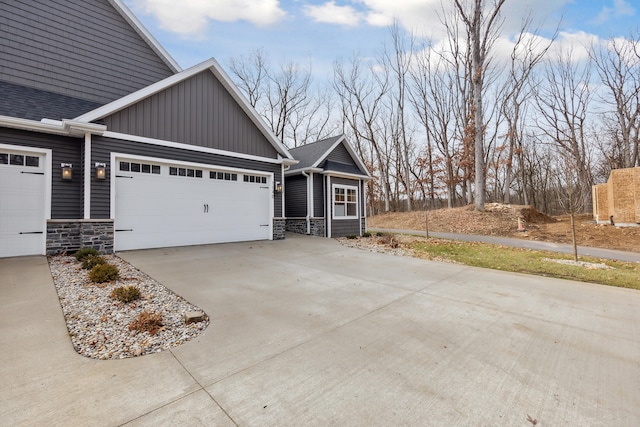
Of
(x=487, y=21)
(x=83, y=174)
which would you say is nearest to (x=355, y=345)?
(x=83, y=174)

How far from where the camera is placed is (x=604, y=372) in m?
2.31

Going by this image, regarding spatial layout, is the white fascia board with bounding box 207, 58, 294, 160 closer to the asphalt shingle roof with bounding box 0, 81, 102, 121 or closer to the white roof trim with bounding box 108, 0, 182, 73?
the white roof trim with bounding box 108, 0, 182, 73

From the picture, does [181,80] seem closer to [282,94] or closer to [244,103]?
[244,103]

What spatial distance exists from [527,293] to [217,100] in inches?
362

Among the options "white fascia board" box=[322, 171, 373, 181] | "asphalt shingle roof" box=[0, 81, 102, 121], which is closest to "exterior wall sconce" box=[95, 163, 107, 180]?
"asphalt shingle roof" box=[0, 81, 102, 121]

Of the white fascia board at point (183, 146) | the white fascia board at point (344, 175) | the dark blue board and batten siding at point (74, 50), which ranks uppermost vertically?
the dark blue board and batten siding at point (74, 50)

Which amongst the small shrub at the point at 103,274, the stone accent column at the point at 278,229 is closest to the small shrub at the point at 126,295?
the small shrub at the point at 103,274

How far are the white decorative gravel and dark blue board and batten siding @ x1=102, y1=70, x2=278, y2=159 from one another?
4292 mm

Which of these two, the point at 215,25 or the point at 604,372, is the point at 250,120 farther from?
the point at 604,372

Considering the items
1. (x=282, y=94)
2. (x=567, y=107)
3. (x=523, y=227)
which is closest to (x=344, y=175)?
(x=523, y=227)

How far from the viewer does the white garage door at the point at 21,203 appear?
6.24 meters

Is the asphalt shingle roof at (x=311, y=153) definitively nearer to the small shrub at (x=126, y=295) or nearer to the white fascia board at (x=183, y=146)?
the white fascia board at (x=183, y=146)

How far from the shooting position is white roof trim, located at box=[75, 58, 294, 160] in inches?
266

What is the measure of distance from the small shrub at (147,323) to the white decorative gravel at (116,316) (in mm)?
40
